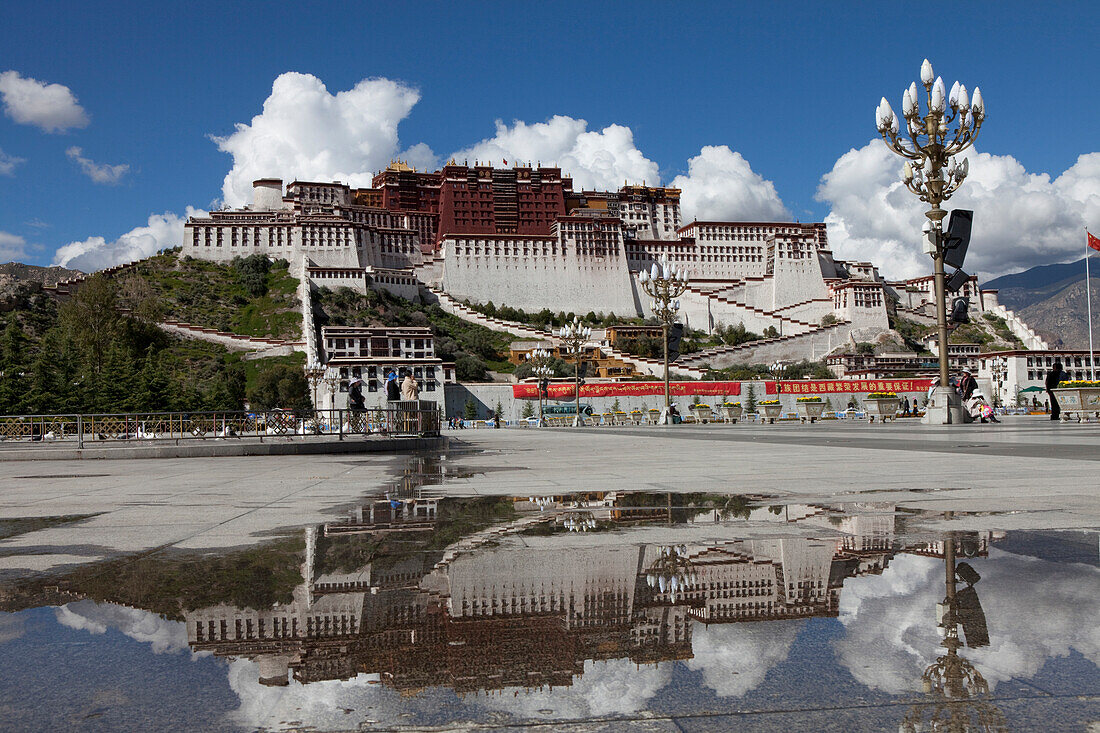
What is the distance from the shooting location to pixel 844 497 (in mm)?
5477

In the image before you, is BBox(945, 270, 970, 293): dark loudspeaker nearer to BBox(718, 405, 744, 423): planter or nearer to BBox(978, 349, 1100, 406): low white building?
BBox(718, 405, 744, 423): planter

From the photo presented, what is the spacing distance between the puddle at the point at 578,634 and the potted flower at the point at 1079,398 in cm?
1913

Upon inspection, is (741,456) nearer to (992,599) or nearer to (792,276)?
(992,599)

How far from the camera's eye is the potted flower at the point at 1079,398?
64.5ft

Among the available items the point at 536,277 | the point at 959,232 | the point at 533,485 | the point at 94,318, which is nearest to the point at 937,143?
the point at 959,232

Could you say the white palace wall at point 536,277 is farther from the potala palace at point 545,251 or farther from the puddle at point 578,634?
the puddle at point 578,634

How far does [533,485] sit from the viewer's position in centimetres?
704

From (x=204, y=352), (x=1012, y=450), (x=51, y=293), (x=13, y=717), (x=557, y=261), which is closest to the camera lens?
(x=13, y=717)

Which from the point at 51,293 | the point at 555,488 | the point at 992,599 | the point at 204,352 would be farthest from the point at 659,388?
the point at 51,293

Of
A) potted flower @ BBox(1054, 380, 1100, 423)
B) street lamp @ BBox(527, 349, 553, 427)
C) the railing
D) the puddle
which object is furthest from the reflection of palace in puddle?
street lamp @ BBox(527, 349, 553, 427)

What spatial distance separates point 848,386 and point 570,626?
2211 inches

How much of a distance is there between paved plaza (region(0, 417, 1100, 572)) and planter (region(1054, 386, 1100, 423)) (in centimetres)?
Result: 1001

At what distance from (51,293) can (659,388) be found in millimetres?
64741

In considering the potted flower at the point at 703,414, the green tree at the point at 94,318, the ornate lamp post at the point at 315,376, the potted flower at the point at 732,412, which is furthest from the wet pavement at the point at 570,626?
the green tree at the point at 94,318
